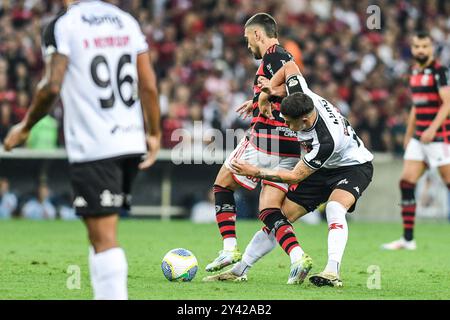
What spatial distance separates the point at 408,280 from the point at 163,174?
10.6 m

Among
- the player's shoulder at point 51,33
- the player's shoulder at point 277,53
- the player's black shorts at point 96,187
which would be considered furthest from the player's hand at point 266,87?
the player's shoulder at point 51,33

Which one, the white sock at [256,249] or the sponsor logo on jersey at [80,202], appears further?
the white sock at [256,249]

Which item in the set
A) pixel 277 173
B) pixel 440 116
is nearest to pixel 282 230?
Answer: pixel 277 173

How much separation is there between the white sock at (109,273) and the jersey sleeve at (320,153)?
108 inches

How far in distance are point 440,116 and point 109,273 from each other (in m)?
7.93

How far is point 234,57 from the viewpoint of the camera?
842 inches

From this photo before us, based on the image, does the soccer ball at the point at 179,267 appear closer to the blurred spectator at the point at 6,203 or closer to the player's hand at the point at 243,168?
the player's hand at the point at 243,168

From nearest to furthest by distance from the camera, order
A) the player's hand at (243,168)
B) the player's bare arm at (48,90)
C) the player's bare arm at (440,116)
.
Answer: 1. the player's bare arm at (48,90)
2. the player's hand at (243,168)
3. the player's bare arm at (440,116)

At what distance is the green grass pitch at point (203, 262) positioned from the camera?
7668mm

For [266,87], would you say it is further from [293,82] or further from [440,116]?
[440,116]

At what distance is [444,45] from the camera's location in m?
24.4

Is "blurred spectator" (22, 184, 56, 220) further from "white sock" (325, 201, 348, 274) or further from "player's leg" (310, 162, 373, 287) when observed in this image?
"white sock" (325, 201, 348, 274)

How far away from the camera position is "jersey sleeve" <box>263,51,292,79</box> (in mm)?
8703
